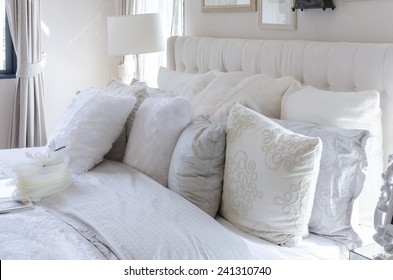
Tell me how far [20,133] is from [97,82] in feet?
2.70

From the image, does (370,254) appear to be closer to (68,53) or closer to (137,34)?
(137,34)

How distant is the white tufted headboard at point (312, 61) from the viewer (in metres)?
1.92

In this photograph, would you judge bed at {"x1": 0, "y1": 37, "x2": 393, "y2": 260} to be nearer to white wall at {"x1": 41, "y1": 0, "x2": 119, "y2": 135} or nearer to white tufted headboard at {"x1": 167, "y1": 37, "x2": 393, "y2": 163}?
white tufted headboard at {"x1": 167, "y1": 37, "x2": 393, "y2": 163}

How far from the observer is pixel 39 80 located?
13.3 ft

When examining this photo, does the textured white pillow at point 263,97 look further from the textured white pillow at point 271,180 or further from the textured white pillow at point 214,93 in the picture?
the textured white pillow at point 271,180

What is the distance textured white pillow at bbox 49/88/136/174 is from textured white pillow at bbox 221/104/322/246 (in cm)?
70

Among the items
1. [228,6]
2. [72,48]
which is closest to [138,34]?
[228,6]

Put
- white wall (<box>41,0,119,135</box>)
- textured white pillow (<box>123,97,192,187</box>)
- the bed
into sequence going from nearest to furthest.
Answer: the bed, textured white pillow (<box>123,97,192,187</box>), white wall (<box>41,0,119,135</box>)

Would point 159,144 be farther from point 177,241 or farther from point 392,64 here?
point 392,64

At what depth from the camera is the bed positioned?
1.60 m

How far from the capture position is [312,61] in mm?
2225

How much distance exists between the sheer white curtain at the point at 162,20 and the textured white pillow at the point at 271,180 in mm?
1919

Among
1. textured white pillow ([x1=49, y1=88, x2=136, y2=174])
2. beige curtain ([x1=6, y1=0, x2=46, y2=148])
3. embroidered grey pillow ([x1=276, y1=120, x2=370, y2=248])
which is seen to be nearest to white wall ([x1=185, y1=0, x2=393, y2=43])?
embroidered grey pillow ([x1=276, y1=120, x2=370, y2=248])
